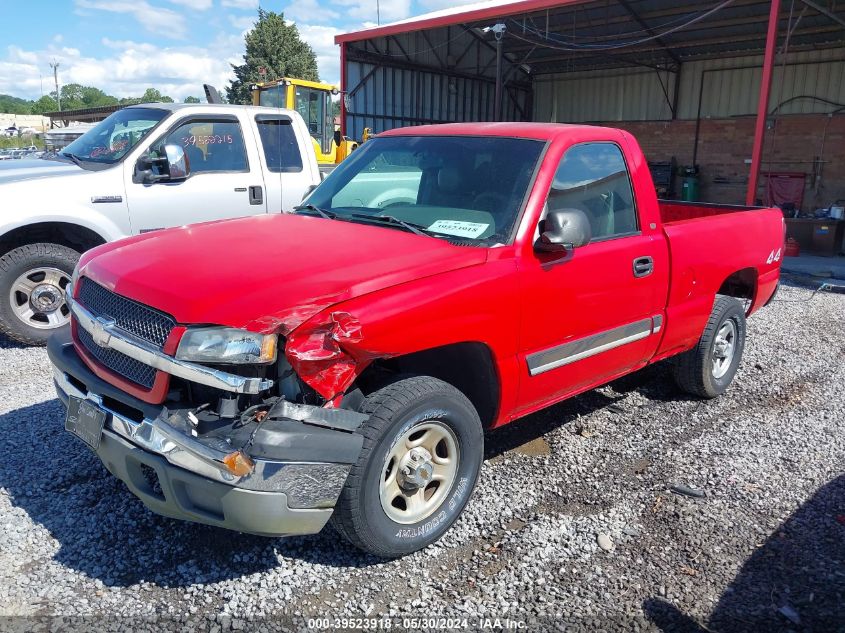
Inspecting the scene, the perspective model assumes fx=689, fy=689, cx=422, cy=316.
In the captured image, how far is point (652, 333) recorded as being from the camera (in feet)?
13.9

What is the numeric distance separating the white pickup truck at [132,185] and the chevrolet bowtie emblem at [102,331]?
323cm

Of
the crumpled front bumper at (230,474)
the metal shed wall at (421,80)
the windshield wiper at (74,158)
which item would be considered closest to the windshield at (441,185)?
the crumpled front bumper at (230,474)

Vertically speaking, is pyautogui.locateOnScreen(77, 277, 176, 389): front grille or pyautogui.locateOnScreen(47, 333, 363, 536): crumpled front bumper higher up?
pyautogui.locateOnScreen(77, 277, 176, 389): front grille

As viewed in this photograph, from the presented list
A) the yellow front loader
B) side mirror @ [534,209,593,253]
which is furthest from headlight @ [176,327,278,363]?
the yellow front loader

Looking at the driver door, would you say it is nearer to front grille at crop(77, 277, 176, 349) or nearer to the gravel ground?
the gravel ground

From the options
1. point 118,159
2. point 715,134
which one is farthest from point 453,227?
point 715,134

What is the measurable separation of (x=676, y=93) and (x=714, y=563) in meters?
20.9

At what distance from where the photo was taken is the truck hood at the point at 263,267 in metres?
2.63

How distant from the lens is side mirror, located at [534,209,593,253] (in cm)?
325

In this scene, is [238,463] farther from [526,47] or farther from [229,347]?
[526,47]

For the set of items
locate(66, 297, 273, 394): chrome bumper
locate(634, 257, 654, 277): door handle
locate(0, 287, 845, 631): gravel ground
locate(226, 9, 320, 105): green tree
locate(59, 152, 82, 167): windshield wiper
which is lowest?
locate(0, 287, 845, 631): gravel ground

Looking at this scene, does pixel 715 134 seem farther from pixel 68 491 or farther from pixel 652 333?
pixel 68 491

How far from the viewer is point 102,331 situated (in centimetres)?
295

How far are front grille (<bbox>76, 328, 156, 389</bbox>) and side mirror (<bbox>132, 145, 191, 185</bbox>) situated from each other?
10.0ft
